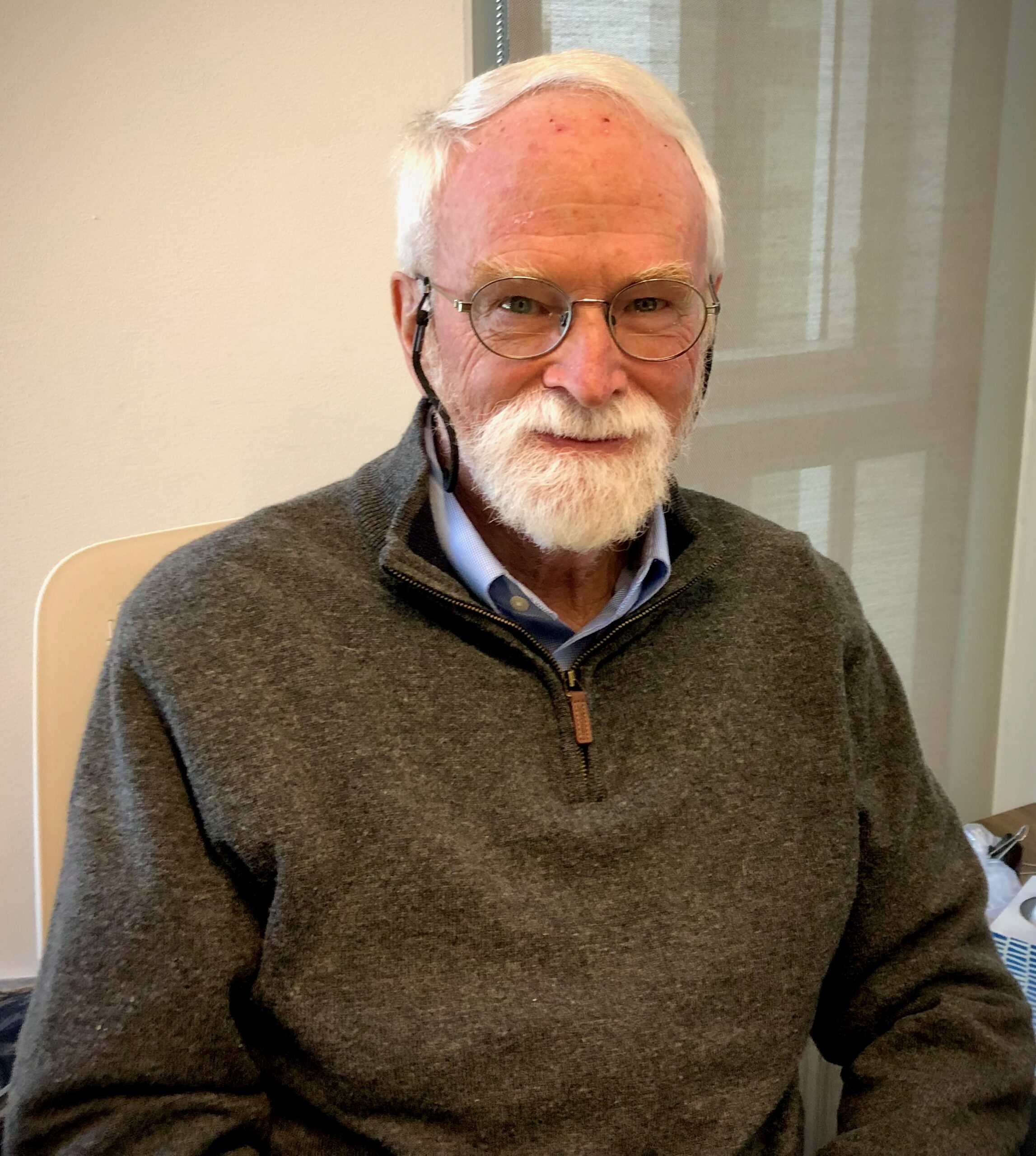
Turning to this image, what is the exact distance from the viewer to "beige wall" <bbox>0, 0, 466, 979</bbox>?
1186mm

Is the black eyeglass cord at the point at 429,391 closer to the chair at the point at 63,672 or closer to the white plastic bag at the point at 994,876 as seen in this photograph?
the chair at the point at 63,672

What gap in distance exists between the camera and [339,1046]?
0.89 meters

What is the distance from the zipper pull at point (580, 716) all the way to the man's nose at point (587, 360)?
0.29 m

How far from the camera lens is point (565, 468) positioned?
0.99 meters

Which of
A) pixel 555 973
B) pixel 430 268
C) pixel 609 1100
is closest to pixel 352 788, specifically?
pixel 555 973

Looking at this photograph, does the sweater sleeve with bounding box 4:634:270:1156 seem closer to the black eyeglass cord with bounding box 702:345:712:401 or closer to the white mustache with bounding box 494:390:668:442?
the white mustache with bounding box 494:390:668:442

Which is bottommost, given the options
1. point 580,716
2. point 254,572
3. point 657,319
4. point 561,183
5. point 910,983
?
point 910,983

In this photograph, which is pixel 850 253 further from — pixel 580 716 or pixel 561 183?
pixel 580 716

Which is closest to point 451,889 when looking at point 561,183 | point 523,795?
point 523,795

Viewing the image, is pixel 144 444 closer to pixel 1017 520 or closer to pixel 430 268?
pixel 430 268

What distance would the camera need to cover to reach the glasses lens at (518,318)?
98 centimetres

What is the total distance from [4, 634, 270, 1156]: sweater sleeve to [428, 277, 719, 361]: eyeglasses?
486 millimetres

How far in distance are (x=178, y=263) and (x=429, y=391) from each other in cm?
43

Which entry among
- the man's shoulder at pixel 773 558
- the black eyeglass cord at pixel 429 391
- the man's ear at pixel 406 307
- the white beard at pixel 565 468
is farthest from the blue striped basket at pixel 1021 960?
the man's ear at pixel 406 307
